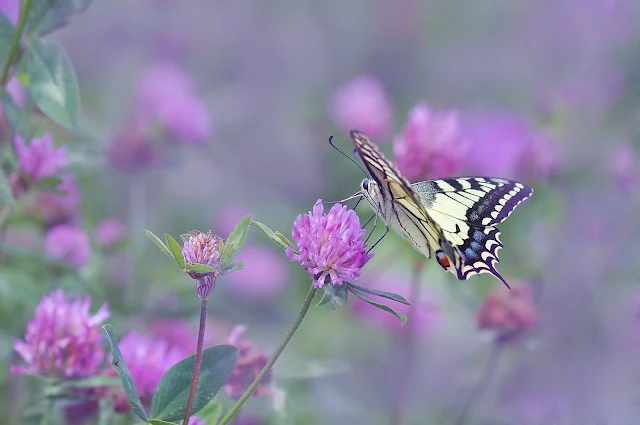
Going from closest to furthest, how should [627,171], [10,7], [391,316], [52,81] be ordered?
[52,81] < [10,7] < [627,171] < [391,316]

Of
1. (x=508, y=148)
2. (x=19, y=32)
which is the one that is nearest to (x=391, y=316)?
(x=508, y=148)

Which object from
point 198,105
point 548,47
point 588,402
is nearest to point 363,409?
point 588,402

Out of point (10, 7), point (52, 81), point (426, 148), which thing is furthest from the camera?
point (10, 7)

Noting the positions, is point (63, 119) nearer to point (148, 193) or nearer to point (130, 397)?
point (130, 397)

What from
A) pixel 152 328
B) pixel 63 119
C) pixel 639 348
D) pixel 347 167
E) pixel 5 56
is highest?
pixel 347 167

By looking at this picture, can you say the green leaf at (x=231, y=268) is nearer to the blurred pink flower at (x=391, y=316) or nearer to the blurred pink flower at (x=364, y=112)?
the blurred pink flower at (x=391, y=316)

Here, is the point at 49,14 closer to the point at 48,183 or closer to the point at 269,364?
the point at 48,183
